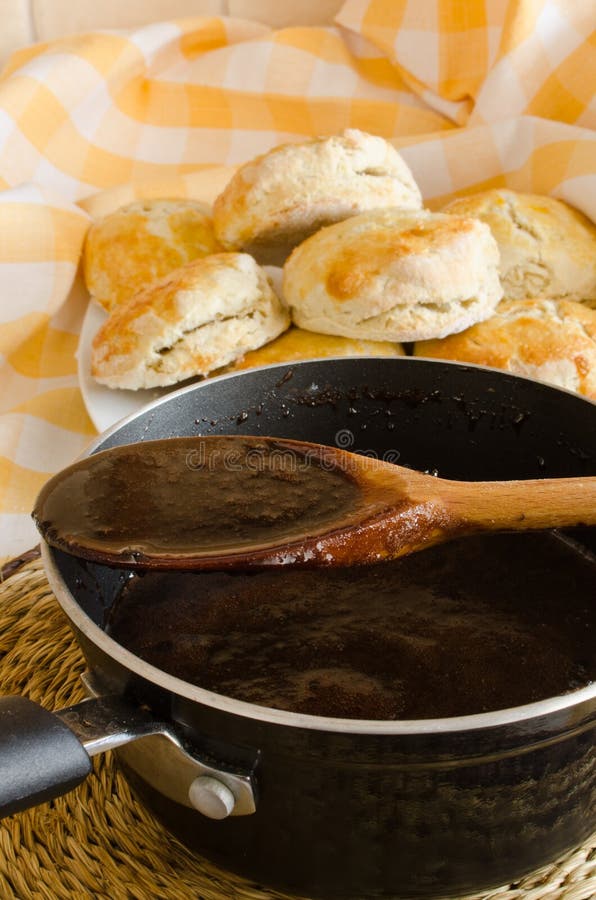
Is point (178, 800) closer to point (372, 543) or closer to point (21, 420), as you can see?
point (372, 543)

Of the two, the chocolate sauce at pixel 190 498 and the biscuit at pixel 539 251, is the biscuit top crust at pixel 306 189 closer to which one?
the biscuit at pixel 539 251

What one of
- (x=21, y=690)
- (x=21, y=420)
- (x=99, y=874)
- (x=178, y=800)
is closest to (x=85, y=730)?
(x=178, y=800)

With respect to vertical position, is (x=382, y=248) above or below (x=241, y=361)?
above

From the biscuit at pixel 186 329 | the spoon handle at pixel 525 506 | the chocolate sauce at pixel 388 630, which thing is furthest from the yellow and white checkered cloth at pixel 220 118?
the spoon handle at pixel 525 506

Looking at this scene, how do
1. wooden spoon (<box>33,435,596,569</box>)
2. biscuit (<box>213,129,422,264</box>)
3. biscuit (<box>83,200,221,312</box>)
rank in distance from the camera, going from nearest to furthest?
wooden spoon (<box>33,435,596,569</box>)
biscuit (<box>213,129,422,264</box>)
biscuit (<box>83,200,221,312</box>)

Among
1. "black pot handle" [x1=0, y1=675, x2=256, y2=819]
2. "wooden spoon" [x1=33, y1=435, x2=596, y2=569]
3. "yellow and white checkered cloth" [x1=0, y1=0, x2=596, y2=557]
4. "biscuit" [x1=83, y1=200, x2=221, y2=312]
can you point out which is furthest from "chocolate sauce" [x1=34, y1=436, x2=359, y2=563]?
"biscuit" [x1=83, y1=200, x2=221, y2=312]

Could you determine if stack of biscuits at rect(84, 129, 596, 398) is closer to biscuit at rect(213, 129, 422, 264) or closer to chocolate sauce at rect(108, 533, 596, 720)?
biscuit at rect(213, 129, 422, 264)
